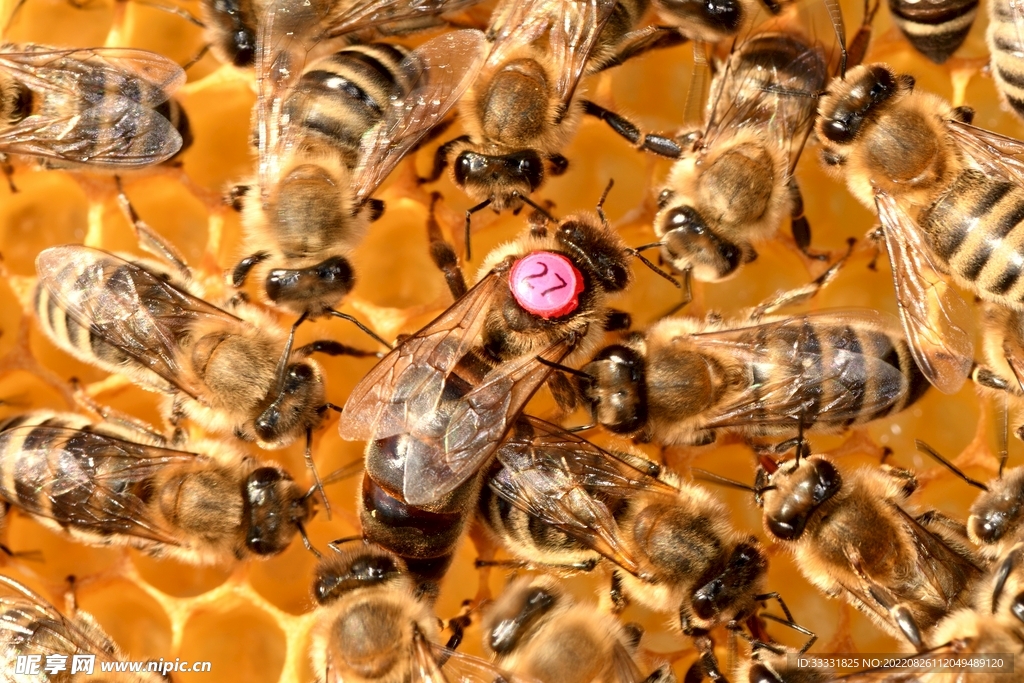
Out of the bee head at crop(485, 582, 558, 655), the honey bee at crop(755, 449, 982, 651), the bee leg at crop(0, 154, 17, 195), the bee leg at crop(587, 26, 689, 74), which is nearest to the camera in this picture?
the honey bee at crop(755, 449, 982, 651)

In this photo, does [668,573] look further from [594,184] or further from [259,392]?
[594,184]

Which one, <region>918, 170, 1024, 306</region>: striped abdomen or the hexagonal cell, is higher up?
<region>918, 170, 1024, 306</region>: striped abdomen

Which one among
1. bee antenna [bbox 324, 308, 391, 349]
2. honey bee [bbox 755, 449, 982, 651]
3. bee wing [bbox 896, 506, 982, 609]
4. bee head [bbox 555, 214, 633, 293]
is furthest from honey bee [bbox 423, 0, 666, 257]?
bee wing [bbox 896, 506, 982, 609]

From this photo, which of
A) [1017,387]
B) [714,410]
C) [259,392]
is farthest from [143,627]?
[1017,387]

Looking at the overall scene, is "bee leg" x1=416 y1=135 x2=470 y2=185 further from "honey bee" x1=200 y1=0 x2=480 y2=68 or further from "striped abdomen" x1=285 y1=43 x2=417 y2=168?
"honey bee" x1=200 y1=0 x2=480 y2=68

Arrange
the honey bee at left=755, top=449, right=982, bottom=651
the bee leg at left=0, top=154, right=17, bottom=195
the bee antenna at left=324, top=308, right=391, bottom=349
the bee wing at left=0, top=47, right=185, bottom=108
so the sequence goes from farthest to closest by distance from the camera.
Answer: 1. the bee leg at left=0, top=154, right=17, bottom=195
2. the bee wing at left=0, top=47, right=185, bottom=108
3. the bee antenna at left=324, top=308, right=391, bottom=349
4. the honey bee at left=755, top=449, right=982, bottom=651

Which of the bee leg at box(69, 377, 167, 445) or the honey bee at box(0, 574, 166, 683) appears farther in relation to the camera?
the bee leg at box(69, 377, 167, 445)

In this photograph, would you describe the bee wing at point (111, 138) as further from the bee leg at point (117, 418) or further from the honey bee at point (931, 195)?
the honey bee at point (931, 195)
